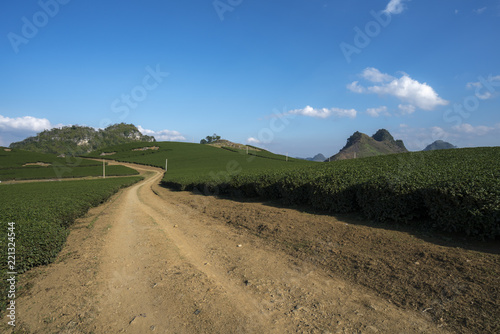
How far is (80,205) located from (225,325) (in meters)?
10.7

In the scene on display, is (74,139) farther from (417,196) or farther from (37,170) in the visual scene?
(417,196)

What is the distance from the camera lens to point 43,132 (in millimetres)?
150500

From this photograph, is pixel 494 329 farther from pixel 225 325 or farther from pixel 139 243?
pixel 139 243

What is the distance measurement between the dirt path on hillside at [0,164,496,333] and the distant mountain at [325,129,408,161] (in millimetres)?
66475

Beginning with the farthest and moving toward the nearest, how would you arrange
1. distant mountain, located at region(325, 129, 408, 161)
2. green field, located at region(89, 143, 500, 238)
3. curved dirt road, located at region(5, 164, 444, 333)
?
distant mountain, located at region(325, 129, 408, 161) < green field, located at region(89, 143, 500, 238) < curved dirt road, located at region(5, 164, 444, 333)

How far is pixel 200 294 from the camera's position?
4371 millimetres

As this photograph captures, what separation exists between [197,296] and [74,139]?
178 metres

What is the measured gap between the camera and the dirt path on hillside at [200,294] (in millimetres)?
3504

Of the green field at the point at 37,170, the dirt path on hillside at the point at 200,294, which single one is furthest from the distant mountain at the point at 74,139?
the dirt path on hillside at the point at 200,294

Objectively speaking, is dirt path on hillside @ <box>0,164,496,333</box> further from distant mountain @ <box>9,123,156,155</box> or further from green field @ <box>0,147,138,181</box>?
distant mountain @ <box>9,123,156,155</box>

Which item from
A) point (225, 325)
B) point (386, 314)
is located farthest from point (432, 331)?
point (225, 325)

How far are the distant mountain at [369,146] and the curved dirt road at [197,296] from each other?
6649 centimetres

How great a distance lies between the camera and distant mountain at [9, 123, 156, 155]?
425 ft

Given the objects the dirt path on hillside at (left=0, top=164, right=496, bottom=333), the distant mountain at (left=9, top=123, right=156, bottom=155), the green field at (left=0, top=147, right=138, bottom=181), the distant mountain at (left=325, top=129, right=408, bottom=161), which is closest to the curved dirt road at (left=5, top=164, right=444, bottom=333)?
the dirt path on hillside at (left=0, top=164, right=496, bottom=333)
